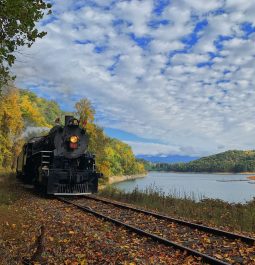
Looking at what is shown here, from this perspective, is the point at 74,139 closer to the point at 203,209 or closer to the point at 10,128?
the point at 203,209

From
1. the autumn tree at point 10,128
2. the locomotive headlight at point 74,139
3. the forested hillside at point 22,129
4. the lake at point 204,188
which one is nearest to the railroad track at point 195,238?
the locomotive headlight at point 74,139

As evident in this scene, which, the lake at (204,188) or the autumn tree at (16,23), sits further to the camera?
the lake at (204,188)

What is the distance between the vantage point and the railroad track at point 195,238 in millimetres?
8000

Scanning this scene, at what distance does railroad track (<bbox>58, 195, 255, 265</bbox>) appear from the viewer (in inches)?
315

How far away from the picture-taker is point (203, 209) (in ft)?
52.6

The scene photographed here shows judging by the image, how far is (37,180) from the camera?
21688 millimetres

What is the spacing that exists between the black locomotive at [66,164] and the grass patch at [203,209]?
7.79 ft

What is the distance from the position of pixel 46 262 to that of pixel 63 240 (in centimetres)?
193

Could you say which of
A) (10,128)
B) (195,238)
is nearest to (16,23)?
(195,238)

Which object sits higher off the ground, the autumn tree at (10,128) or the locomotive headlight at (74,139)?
the autumn tree at (10,128)

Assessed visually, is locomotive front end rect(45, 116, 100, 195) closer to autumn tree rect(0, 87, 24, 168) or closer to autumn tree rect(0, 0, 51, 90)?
autumn tree rect(0, 0, 51, 90)

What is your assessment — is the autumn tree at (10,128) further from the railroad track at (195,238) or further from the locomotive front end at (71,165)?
the railroad track at (195,238)

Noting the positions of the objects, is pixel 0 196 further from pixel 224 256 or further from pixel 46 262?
pixel 224 256

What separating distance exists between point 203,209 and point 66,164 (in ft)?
27.6
